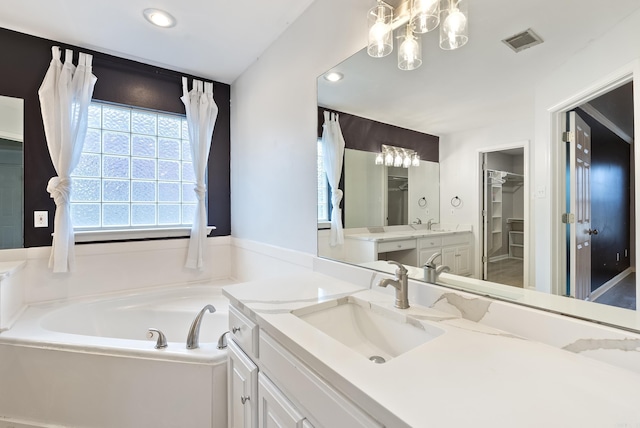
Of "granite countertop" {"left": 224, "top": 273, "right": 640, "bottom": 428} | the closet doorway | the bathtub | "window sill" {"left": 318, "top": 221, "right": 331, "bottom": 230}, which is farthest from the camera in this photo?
"window sill" {"left": 318, "top": 221, "right": 331, "bottom": 230}

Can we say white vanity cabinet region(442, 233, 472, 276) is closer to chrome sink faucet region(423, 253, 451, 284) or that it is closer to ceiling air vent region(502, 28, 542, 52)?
chrome sink faucet region(423, 253, 451, 284)

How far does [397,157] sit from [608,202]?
81cm

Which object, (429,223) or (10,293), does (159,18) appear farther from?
(429,223)

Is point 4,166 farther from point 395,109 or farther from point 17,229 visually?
point 395,109

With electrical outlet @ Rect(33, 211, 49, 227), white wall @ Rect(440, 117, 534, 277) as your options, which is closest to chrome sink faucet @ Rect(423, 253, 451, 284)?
white wall @ Rect(440, 117, 534, 277)

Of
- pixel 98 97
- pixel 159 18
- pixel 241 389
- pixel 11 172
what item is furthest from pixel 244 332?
pixel 98 97

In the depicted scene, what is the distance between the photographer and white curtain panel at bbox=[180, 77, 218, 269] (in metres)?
2.64

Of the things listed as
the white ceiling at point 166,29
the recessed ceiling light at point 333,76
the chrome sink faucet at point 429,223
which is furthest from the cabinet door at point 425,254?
the white ceiling at point 166,29

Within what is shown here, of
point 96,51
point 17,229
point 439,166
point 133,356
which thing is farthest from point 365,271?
point 96,51

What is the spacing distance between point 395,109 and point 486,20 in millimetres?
490

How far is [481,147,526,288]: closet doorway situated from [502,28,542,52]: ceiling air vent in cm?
32

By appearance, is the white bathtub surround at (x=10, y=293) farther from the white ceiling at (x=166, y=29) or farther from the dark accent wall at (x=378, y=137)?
the dark accent wall at (x=378, y=137)

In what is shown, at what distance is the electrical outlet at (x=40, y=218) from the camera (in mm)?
2125

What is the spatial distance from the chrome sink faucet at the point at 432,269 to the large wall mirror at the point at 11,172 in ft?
8.97
